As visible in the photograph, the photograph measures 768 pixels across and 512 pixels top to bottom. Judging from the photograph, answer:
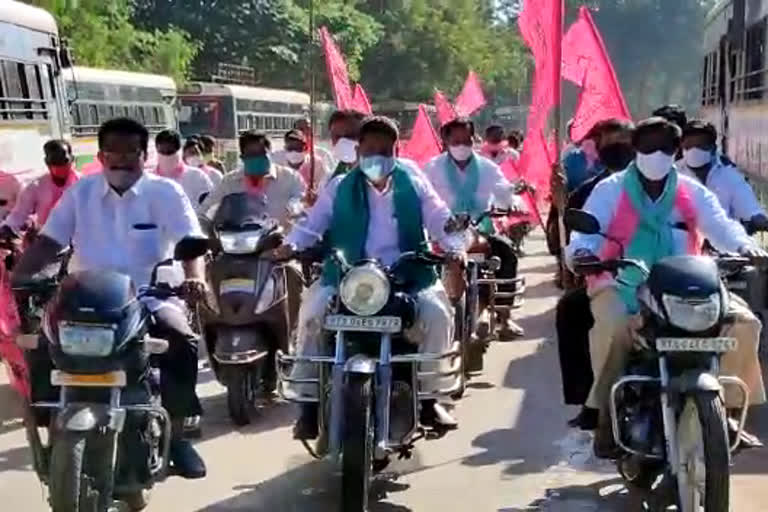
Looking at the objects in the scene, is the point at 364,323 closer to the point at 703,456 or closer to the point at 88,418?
the point at 88,418

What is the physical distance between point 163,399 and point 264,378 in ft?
9.74

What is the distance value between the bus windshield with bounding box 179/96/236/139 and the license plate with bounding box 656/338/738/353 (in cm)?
2242

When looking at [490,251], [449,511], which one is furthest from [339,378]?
[490,251]

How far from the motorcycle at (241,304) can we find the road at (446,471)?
10.1 inches

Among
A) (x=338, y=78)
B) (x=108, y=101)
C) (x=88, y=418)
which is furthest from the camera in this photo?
(x=108, y=101)

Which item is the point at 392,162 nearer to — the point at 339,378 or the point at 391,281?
the point at 391,281

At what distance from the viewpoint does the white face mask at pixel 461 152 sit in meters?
9.31

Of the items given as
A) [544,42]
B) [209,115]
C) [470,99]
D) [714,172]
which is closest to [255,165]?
[544,42]

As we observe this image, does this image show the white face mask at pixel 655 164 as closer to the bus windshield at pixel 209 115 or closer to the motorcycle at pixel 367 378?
the motorcycle at pixel 367 378

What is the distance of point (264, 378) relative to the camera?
27.2ft

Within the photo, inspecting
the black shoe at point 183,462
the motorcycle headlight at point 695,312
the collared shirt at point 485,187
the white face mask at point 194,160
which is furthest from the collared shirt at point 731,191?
the white face mask at point 194,160

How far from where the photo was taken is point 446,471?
262 inches

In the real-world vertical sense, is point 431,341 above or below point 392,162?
below

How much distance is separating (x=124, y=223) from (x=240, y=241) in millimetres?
2271
